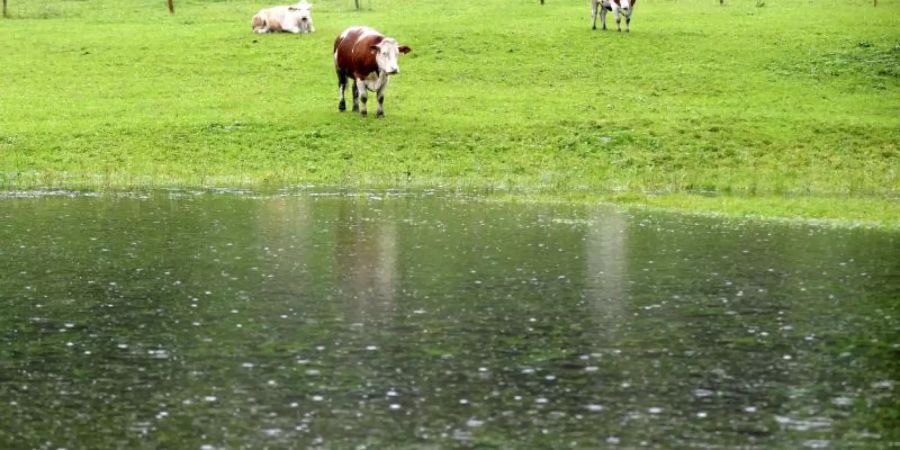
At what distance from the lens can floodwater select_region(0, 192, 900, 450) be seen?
519 inches

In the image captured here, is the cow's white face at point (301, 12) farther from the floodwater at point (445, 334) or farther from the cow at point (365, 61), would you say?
the floodwater at point (445, 334)

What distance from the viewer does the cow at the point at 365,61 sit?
141 feet

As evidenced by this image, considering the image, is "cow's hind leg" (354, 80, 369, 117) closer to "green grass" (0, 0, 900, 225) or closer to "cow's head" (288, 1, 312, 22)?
"green grass" (0, 0, 900, 225)

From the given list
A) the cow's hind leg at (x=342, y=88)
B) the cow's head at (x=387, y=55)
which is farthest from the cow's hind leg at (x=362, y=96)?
the cow's head at (x=387, y=55)

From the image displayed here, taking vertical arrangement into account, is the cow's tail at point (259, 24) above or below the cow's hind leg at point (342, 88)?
above

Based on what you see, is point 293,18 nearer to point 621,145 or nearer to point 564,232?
point 621,145

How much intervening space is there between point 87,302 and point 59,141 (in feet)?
76.8

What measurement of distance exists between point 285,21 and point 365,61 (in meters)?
19.7

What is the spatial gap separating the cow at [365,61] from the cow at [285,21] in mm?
17316

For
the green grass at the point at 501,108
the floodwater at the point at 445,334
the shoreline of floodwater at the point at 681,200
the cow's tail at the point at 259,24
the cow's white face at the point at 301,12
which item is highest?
the cow's white face at the point at 301,12

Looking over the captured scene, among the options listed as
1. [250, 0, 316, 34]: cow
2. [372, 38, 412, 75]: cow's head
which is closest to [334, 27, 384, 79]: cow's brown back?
[372, 38, 412, 75]: cow's head

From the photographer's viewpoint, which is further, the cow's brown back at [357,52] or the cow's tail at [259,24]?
the cow's tail at [259,24]

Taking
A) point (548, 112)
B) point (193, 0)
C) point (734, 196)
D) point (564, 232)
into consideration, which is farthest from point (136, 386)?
point (193, 0)

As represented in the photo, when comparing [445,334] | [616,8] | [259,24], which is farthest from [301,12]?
[445,334]
